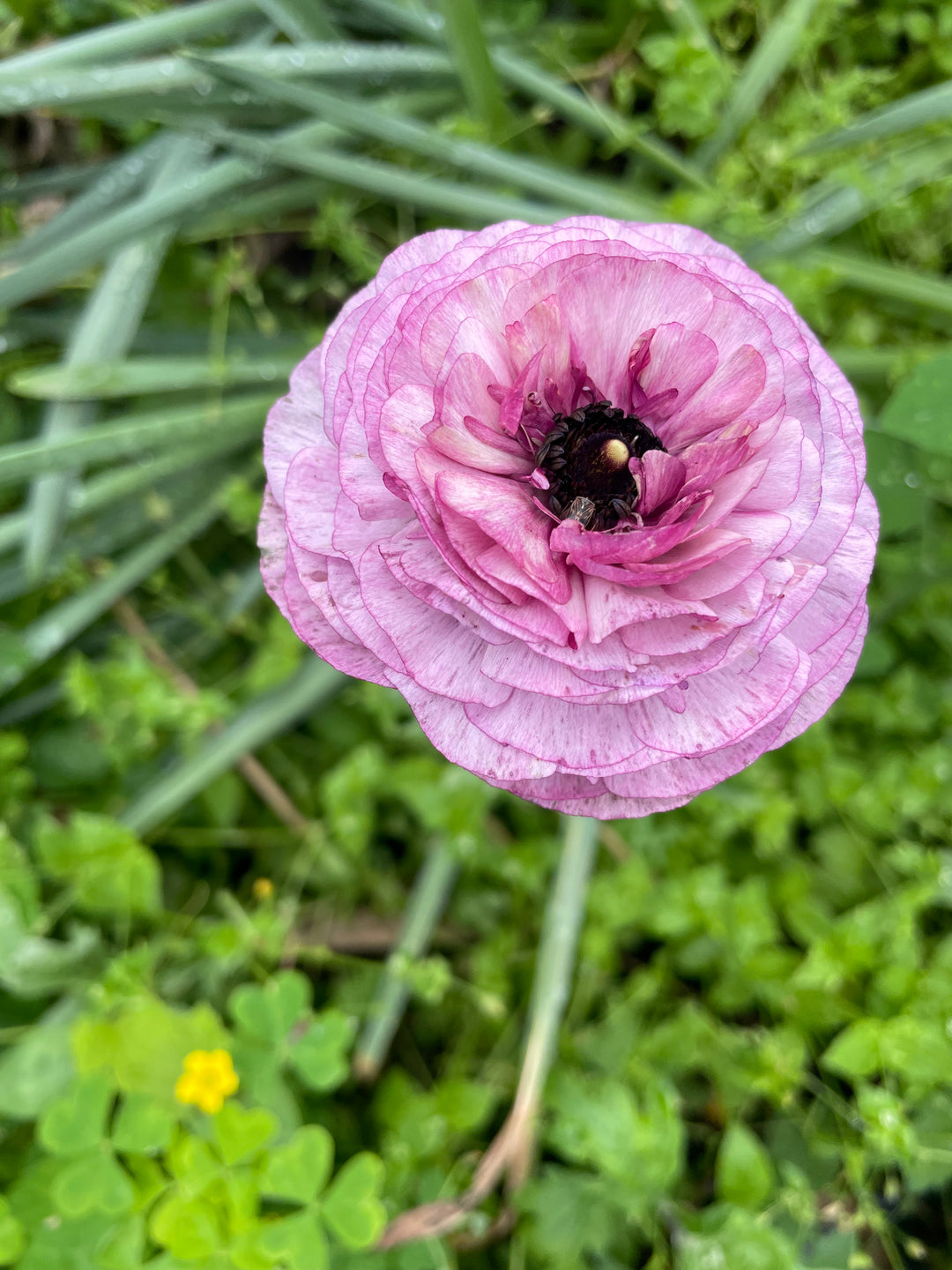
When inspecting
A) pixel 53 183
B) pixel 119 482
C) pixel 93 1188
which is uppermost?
pixel 53 183

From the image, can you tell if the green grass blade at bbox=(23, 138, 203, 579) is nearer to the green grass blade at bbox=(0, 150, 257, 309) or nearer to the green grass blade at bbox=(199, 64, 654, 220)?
the green grass blade at bbox=(0, 150, 257, 309)

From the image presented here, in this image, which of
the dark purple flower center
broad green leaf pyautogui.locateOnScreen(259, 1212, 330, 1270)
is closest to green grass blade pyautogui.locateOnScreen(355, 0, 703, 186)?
the dark purple flower center

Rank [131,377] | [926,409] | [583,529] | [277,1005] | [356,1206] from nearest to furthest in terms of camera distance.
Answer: [583,529], [926,409], [356,1206], [277,1005], [131,377]

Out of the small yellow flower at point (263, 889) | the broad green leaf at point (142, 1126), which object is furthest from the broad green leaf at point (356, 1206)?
the small yellow flower at point (263, 889)

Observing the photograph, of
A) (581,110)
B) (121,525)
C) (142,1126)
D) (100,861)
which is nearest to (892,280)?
(581,110)

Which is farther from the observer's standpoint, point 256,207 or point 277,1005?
point 256,207

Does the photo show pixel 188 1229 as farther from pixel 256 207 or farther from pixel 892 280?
pixel 892 280

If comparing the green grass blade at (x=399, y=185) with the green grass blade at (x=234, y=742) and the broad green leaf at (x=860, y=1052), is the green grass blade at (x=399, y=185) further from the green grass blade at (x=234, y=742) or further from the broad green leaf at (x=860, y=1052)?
the broad green leaf at (x=860, y=1052)
